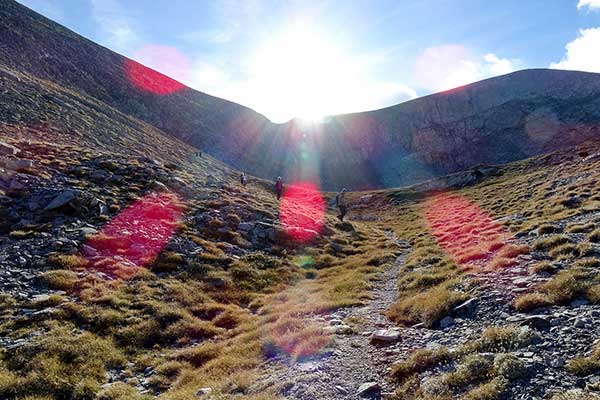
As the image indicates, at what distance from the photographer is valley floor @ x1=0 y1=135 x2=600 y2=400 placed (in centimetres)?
836

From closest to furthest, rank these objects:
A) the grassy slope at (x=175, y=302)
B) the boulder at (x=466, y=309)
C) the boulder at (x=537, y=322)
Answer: the boulder at (x=537, y=322) → the grassy slope at (x=175, y=302) → the boulder at (x=466, y=309)

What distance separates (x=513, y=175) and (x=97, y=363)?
70.2 metres

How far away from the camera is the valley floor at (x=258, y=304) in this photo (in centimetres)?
836

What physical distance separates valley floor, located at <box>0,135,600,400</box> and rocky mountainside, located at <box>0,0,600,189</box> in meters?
75.4

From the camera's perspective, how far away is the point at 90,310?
13023mm

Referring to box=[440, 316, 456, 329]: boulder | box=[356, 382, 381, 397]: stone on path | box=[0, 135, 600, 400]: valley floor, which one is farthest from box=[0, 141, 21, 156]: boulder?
box=[440, 316, 456, 329]: boulder

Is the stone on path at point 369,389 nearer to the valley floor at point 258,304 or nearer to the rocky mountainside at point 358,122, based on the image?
the valley floor at point 258,304

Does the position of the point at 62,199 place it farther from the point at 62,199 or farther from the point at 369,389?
the point at 369,389

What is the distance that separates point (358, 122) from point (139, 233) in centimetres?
14297

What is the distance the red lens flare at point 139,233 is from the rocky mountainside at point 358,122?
73.3m

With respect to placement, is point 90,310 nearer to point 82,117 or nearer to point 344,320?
point 344,320

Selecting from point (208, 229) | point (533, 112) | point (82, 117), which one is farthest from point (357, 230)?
point (533, 112)

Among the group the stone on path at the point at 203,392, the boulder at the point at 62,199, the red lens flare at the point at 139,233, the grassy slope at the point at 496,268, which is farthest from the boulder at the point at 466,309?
the boulder at the point at 62,199

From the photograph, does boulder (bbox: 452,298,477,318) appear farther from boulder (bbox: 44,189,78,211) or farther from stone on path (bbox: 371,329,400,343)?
boulder (bbox: 44,189,78,211)
